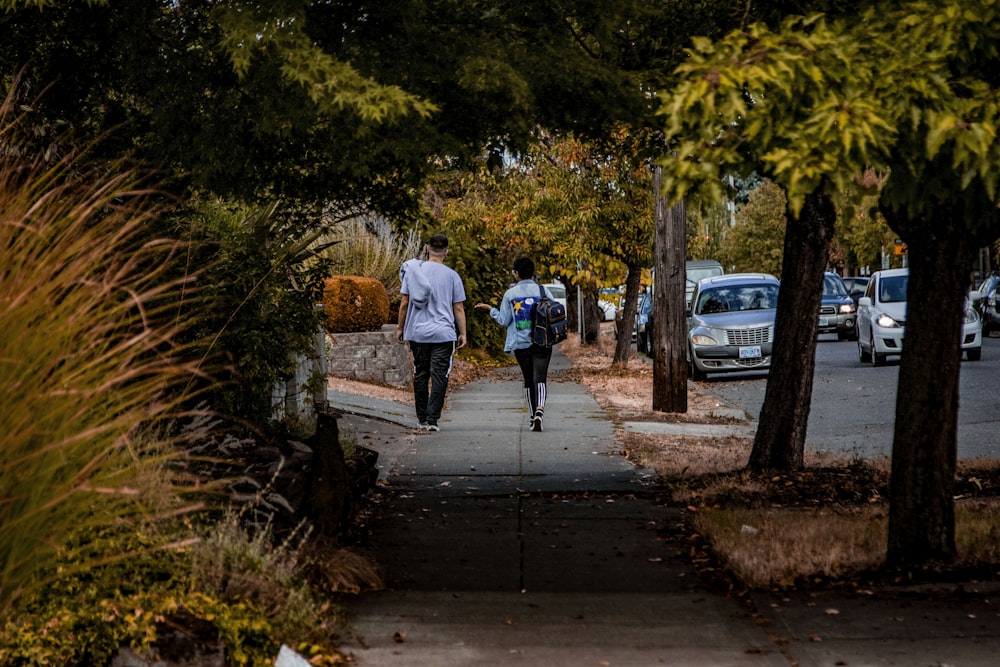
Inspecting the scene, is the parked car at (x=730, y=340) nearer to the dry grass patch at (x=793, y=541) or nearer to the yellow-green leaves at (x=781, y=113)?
the dry grass patch at (x=793, y=541)

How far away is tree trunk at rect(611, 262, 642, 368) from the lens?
2361 cm

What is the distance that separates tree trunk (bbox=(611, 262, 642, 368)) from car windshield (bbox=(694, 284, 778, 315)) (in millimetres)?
1238

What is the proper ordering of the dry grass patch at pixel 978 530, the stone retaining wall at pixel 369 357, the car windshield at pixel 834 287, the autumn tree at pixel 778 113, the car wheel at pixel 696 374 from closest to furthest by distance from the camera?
1. the autumn tree at pixel 778 113
2. the dry grass patch at pixel 978 530
3. the stone retaining wall at pixel 369 357
4. the car wheel at pixel 696 374
5. the car windshield at pixel 834 287

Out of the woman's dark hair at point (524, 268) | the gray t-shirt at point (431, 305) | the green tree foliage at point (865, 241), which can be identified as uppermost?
the green tree foliage at point (865, 241)

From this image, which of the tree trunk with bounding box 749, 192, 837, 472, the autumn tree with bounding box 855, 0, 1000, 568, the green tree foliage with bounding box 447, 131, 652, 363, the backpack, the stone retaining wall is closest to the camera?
the autumn tree with bounding box 855, 0, 1000, 568

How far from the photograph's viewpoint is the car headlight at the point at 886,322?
2255 centimetres

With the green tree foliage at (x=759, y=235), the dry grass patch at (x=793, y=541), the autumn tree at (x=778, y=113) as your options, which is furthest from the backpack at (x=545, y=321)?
the green tree foliage at (x=759, y=235)

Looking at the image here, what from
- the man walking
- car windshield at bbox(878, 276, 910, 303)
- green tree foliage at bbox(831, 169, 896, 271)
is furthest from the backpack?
green tree foliage at bbox(831, 169, 896, 271)

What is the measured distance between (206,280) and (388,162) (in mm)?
1584

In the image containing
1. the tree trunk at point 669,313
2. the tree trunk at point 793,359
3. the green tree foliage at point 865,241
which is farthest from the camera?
the green tree foliage at point 865,241

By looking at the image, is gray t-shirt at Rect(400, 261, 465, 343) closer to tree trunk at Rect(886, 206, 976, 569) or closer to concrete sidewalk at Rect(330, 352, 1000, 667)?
concrete sidewalk at Rect(330, 352, 1000, 667)

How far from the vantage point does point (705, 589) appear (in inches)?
248

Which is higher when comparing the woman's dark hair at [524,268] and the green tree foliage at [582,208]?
the green tree foliage at [582,208]

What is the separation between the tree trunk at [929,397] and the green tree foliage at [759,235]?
62570 millimetres
